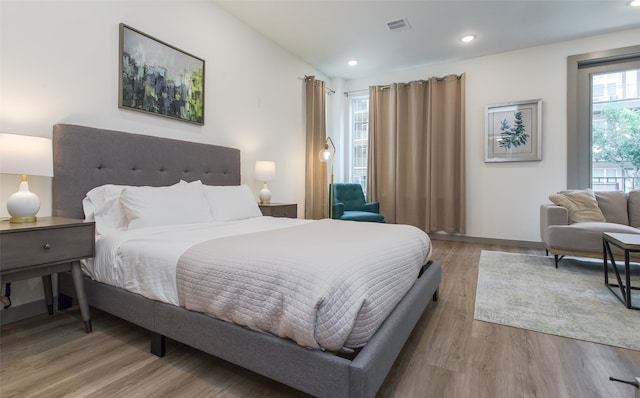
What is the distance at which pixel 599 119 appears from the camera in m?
4.09

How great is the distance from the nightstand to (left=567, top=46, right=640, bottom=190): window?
210 inches

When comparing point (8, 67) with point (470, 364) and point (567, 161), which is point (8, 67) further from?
point (567, 161)

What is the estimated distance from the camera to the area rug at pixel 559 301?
1873mm

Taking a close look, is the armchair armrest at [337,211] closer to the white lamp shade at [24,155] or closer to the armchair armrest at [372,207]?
the armchair armrest at [372,207]

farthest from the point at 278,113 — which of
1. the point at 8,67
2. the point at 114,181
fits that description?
the point at 8,67

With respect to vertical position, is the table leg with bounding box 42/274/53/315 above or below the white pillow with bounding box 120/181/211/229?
below

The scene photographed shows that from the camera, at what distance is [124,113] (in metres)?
2.54

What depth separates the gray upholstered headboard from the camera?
2107mm

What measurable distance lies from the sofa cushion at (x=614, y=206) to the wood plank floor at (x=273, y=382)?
254cm

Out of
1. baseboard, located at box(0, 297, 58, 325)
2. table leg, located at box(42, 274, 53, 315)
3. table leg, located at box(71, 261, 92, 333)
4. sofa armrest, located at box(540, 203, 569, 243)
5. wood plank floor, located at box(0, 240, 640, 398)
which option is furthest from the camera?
sofa armrest, located at box(540, 203, 569, 243)

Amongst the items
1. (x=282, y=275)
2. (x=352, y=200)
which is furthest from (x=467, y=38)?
(x=282, y=275)

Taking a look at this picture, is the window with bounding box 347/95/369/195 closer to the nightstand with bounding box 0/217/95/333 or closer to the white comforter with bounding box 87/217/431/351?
the white comforter with bounding box 87/217/431/351

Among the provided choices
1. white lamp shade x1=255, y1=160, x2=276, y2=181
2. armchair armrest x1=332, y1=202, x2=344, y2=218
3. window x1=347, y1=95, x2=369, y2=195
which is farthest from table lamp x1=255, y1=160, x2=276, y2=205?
window x1=347, y1=95, x2=369, y2=195

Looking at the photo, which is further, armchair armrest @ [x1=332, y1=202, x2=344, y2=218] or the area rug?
armchair armrest @ [x1=332, y1=202, x2=344, y2=218]
